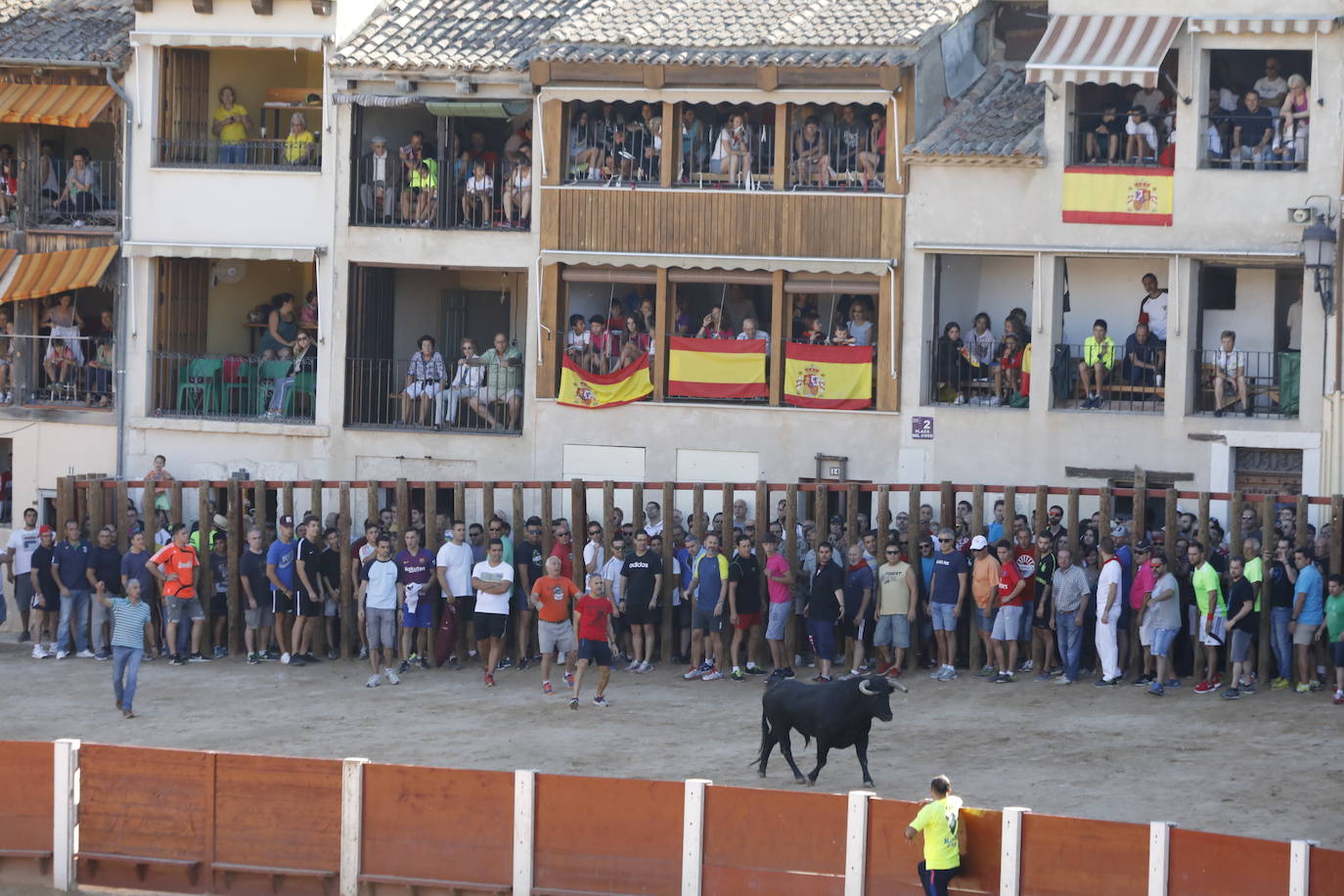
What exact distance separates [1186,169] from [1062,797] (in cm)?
1043

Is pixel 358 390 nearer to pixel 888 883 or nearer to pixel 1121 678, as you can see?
pixel 1121 678

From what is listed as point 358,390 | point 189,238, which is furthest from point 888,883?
point 189,238

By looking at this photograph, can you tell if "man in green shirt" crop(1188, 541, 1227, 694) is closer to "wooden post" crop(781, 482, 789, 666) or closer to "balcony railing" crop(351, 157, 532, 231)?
"wooden post" crop(781, 482, 789, 666)

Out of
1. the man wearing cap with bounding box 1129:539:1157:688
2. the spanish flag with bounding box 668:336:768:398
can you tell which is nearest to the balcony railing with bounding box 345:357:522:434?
the spanish flag with bounding box 668:336:768:398

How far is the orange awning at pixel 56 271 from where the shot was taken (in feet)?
102

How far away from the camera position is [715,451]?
2928 centimetres

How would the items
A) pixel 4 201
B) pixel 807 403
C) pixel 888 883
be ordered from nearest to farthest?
1. pixel 888 883
2. pixel 807 403
3. pixel 4 201

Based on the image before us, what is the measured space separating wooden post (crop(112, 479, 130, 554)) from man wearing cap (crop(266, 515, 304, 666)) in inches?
94.1

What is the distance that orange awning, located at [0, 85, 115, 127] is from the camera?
30719 mm

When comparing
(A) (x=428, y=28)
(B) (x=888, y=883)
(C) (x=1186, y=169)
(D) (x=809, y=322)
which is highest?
(A) (x=428, y=28)

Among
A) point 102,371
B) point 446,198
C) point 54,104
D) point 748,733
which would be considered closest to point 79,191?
point 54,104

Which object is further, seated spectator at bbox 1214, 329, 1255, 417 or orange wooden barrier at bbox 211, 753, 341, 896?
seated spectator at bbox 1214, 329, 1255, 417

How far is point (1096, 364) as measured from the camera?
91.1 feet

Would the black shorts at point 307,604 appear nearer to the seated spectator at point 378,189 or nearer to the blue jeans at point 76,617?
the blue jeans at point 76,617
